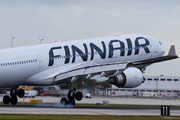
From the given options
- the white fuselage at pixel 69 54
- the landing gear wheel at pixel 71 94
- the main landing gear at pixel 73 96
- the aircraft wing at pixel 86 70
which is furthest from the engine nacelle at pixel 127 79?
the landing gear wheel at pixel 71 94

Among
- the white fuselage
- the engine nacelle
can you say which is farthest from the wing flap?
the white fuselage

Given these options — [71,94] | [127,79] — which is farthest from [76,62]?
[127,79]

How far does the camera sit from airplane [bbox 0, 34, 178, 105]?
137 feet

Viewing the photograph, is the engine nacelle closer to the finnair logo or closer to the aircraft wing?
the aircraft wing

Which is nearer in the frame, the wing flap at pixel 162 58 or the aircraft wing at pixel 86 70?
the aircraft wing at pixel 86 70

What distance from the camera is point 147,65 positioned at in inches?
1944

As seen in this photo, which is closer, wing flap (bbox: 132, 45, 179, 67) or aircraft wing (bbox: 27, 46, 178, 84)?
aircraft wing (bbox: 27, 46, 178, 84)

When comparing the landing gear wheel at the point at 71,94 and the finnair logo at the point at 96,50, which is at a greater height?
the finnair logo at the point at 96,50

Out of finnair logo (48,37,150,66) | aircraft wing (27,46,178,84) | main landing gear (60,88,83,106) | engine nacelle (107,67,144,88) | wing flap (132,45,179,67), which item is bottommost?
main landing gear (60,88,83,106)

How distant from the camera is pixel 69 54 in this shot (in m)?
44.9

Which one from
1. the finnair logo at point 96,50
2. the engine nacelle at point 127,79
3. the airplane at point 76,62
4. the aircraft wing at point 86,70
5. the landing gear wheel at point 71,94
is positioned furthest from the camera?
the finnair logo at point 96,50

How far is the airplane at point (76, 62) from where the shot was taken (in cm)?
4166

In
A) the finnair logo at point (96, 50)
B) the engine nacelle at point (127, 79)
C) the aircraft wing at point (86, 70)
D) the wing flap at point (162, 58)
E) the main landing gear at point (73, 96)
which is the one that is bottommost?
the main landing gear at point (73, 96)

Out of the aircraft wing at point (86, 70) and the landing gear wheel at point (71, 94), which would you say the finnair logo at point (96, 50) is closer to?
the aircraft wing at point (86, 70)
